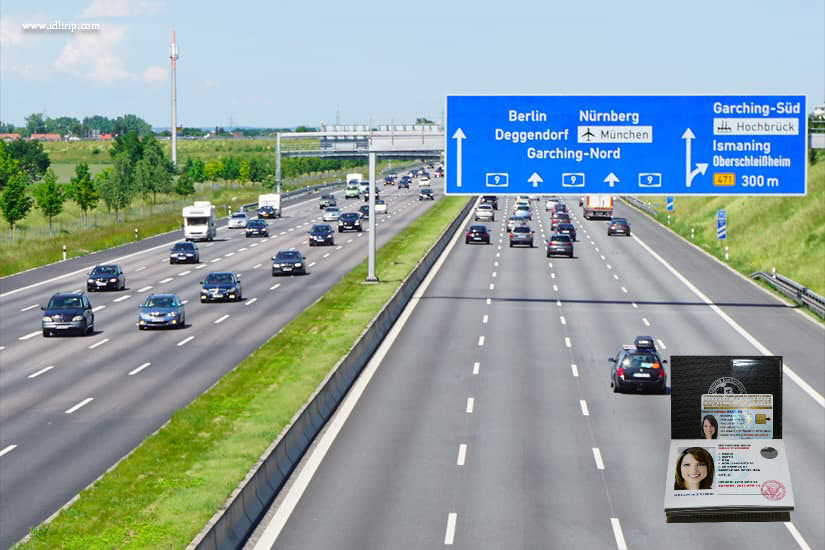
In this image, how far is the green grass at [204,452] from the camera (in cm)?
2303

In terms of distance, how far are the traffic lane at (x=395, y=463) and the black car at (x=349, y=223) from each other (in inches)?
2350

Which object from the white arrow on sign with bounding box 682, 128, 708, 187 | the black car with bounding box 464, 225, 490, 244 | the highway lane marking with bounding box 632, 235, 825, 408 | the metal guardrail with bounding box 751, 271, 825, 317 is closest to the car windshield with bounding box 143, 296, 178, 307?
the white arrow on sign with bounding box 682, 128, 708, 187

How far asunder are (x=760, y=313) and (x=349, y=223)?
5423 centimetres

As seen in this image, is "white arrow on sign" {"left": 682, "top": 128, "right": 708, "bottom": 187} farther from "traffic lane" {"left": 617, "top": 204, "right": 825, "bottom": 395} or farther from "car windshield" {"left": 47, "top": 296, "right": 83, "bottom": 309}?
"car windshield" {"left": 47, "top": 296, "right": 83, "bottom": 309}

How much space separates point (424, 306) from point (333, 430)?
2677cm

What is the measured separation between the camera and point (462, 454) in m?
30.9

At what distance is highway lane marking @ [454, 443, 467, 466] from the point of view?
30.0 meters

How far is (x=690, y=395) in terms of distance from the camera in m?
7.70

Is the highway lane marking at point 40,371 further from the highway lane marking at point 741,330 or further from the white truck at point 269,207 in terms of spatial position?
the white truck at point 269,207

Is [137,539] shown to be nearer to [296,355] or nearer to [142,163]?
[296,355]

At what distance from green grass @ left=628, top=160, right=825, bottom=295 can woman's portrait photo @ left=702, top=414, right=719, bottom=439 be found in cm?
6761

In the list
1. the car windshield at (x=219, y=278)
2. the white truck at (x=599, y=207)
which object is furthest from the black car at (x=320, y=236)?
the white truck at (x=599, y=207)

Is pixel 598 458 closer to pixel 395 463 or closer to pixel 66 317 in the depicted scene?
pixel 395 463

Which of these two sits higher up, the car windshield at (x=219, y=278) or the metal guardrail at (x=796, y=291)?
the car windshield at (x=219, y=278)
